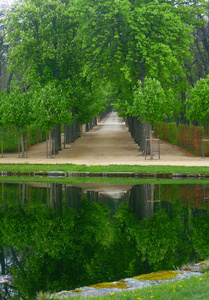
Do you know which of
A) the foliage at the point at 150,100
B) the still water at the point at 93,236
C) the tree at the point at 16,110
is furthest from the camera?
the tree at the point at 16,110

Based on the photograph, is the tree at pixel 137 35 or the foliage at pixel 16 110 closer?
the tree at pixel 137 35

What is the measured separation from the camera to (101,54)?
106ft

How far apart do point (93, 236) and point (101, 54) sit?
79.5 feet

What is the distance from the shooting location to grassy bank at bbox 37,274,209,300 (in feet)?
17.7

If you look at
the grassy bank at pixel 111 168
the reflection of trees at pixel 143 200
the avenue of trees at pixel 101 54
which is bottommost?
the grassy bank at pixel 111 168

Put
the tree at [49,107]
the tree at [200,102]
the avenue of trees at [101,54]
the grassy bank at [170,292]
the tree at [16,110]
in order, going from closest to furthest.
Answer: the grassy bank at [170,292] < the avenue of trees at [101,54] < the tree at [200,102] < the tree at [49,107] < the tree at [16,110]

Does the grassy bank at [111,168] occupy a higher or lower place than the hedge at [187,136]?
lower

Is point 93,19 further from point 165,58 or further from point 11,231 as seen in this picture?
point 11,231

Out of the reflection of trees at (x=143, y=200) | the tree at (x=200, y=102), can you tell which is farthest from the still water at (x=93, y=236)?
the tree at (x=200, y=102)

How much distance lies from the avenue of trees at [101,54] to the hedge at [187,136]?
1849 mm

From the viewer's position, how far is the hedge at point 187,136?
3259 centimetres

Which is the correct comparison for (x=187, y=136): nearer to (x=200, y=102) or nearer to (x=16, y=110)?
(x=200, y=102)

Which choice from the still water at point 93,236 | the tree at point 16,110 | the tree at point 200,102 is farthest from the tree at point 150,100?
the still water at point 93,236

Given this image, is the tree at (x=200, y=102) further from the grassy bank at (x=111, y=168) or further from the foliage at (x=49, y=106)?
the foliage at (x=49, y=106)
